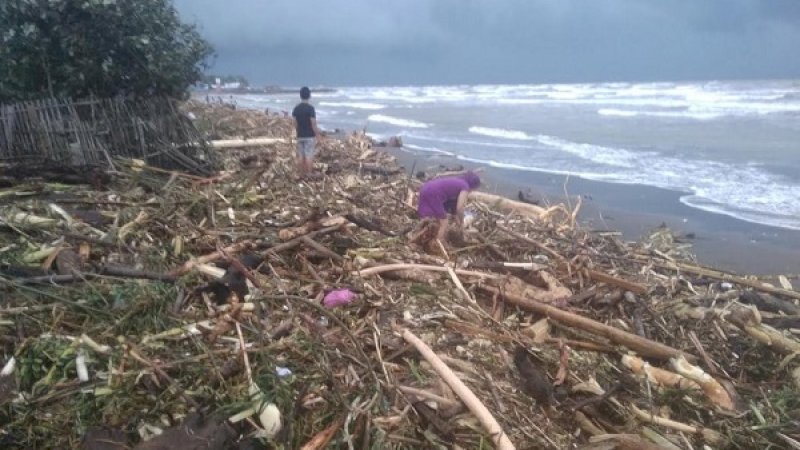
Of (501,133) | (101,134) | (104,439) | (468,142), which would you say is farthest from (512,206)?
(501,133)

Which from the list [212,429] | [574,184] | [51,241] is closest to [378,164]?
[574,184]

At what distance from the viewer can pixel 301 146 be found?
11773 mm

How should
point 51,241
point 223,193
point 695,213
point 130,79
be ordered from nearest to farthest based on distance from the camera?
point 51,241 → point 223,193 → point 130,79 → point 695,213

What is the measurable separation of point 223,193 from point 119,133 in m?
2.86

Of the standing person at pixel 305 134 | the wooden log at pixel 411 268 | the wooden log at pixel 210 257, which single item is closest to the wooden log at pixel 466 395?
the wooden log at pixel 411 268

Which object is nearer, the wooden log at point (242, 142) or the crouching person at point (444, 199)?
the crouching person at point (444, 199)

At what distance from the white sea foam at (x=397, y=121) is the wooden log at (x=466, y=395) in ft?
83.8

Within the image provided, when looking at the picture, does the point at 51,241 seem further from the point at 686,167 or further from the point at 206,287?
the point at 686,167

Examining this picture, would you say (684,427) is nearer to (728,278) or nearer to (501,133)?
(728,278)

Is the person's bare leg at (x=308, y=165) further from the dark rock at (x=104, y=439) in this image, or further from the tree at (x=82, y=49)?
the dark rock at (x=104, y=439)

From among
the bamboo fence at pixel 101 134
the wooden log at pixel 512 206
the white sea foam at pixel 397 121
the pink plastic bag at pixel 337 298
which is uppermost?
the bamboo fence at pixel 101 134

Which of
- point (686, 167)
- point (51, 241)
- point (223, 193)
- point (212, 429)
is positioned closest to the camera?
point (212, 429)

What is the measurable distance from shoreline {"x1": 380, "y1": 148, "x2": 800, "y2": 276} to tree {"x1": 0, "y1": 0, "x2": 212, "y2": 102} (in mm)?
7052

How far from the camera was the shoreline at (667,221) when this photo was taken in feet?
29.6
